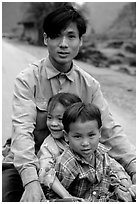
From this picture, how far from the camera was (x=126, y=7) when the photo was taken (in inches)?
783

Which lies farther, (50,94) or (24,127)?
(50,94)

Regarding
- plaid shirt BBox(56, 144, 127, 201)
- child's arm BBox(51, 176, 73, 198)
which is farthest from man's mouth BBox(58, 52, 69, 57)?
child's arm BBox(51, 176, 73, 198)

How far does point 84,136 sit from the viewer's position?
6.75ft

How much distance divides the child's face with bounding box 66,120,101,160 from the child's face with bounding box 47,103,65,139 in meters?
0.23

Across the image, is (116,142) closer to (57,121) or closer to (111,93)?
(57,121)

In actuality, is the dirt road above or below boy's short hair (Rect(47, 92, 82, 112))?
below

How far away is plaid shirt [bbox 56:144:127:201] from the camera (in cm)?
208

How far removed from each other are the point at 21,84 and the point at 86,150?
0.65m

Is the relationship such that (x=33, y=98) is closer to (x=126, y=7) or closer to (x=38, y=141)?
(x=38, y=141)

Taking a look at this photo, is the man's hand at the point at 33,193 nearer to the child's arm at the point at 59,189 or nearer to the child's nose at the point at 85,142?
the child's arm at the point at 59,189

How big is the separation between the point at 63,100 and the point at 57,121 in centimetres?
12

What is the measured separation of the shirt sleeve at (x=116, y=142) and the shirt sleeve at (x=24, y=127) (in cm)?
44

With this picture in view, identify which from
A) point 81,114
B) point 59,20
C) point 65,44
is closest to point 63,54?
point 65,44

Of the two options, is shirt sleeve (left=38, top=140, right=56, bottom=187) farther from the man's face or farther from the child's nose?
the man's face
